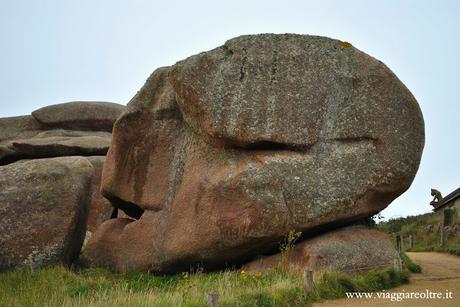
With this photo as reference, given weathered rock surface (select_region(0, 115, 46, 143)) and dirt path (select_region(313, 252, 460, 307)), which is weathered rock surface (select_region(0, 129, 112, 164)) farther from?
dirt path (select_region(313, 252, 460, 307))

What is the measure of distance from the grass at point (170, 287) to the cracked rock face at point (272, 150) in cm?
99

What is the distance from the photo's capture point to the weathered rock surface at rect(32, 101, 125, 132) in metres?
26.9

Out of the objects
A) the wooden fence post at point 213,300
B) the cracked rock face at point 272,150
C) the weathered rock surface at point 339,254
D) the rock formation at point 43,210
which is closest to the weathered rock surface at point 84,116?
the rock formation at point 43,210

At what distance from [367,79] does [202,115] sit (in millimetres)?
4335

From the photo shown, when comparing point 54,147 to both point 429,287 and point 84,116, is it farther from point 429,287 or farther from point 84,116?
point 429,287

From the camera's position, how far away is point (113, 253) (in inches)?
599

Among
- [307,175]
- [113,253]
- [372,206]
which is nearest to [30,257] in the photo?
[113,253]

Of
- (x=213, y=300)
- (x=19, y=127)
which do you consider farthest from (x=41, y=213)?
(x=19, y=127)

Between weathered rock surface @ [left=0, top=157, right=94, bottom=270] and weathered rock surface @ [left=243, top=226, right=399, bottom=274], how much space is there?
512 centimetres

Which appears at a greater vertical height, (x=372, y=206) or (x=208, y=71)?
(x=208, y=71)

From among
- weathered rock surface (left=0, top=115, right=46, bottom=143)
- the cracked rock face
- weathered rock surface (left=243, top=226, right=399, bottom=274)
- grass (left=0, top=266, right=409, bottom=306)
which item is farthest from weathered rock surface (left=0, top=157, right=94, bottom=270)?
weathered rock surface (left=0, top=115, right=46, bottom=143)

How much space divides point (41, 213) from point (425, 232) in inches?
899

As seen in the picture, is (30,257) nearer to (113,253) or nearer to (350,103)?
(113,253)

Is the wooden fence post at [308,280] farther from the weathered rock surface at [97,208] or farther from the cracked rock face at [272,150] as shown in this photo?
the weathered rock surface at [97,208]
